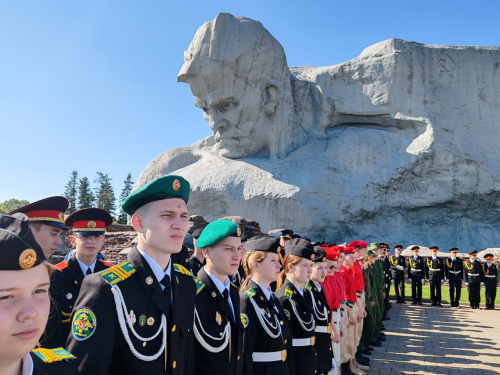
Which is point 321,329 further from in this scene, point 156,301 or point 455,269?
point 455,269

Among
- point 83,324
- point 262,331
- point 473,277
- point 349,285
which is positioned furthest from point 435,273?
point 83,324

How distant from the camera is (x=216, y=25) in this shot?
1603cm

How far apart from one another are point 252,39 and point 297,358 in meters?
14.5

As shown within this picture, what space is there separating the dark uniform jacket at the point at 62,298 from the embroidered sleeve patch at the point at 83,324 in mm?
1157

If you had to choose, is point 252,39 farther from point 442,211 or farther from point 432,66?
point 442,211

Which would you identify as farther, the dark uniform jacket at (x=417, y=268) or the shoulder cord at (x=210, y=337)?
the dark uniform jacket at (x=417, y=268)

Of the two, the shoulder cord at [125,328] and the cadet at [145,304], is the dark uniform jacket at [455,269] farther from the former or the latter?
the shoulder cord at [125,328]

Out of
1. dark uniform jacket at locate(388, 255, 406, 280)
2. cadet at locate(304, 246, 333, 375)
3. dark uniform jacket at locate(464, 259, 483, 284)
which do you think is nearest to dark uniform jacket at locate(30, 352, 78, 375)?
cadet at locate(304, 246, 333, 375)

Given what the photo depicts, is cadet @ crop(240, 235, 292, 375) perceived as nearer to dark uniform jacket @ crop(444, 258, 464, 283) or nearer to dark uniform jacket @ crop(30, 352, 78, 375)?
dark uniform jacket @ crop(30, 352, 78, 375)

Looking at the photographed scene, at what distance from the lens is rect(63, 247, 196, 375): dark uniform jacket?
180cm

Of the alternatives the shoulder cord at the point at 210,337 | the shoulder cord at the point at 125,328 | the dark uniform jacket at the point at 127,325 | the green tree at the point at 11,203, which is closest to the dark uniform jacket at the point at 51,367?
the dark uniform jacket at the point at 127,325

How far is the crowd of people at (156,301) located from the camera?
1407 mm

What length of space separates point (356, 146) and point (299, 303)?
13757 mm

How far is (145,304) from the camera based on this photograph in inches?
79.6
